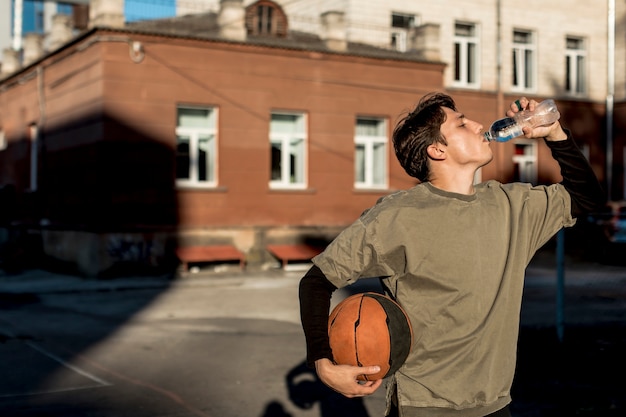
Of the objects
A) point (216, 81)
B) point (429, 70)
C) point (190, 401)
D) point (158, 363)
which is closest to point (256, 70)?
point (216, 81)

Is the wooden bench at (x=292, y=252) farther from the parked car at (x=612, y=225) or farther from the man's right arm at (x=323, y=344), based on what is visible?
the man's right arm at (x=323, y=344)

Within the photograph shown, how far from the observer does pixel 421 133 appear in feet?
11.9

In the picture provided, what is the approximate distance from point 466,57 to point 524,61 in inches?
96.3

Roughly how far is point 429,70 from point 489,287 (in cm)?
2332

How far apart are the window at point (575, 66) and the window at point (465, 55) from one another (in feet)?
12.5

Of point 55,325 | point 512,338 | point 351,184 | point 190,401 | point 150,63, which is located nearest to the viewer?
point 512,338

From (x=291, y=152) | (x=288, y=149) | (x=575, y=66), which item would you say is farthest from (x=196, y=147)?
(x=575, y=66)

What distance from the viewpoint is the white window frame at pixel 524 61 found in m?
31.1

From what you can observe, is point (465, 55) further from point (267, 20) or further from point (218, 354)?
point (218, 354)

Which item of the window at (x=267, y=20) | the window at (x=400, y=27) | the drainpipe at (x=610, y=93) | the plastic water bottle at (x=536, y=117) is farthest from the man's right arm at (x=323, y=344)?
the drainpipe at (x=610, y=93)

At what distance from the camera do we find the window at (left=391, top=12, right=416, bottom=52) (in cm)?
3020

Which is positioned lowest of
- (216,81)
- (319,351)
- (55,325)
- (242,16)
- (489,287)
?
(55,325)

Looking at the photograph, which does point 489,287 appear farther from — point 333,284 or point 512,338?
point 333,284

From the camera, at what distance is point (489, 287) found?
348cm
